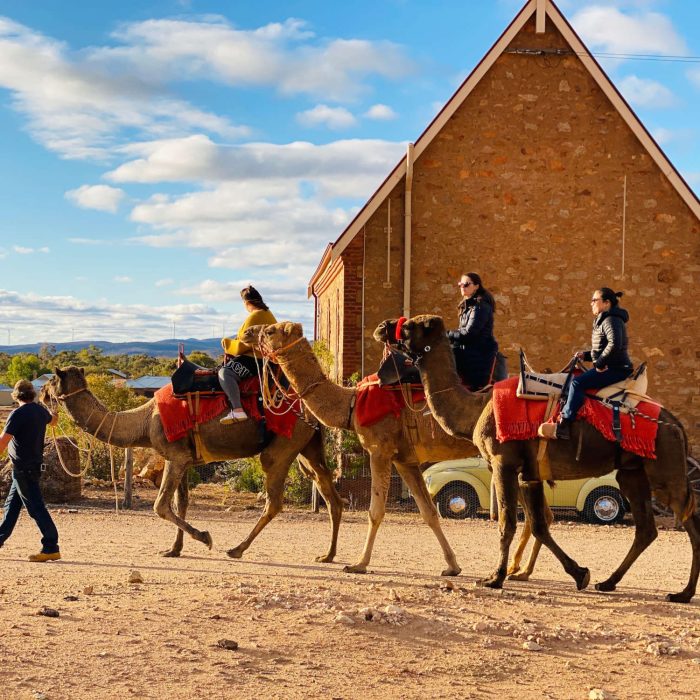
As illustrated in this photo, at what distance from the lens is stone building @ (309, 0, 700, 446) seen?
2144cm

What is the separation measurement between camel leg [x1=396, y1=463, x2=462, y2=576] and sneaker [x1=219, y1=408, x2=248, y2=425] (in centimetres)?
191

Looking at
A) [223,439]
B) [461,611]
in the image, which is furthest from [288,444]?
[461,611]

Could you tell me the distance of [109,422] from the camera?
42.6 feet

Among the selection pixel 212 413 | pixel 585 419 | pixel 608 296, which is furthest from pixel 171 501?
pixel 608 296

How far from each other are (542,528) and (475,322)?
225 centimetres

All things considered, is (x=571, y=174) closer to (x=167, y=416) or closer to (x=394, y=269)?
(x=394, y=269)

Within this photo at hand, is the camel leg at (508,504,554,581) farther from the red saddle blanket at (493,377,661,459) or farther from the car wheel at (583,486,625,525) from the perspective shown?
the car wheel at (583,486,625,525)

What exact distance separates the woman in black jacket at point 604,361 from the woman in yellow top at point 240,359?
156 inches

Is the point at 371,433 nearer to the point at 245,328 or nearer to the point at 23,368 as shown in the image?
the point at 245,328

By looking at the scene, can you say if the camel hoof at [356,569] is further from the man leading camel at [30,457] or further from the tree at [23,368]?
the tree at [23,368]

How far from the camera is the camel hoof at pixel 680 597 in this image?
10.2 metres

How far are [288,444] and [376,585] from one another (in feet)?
→ 8.85

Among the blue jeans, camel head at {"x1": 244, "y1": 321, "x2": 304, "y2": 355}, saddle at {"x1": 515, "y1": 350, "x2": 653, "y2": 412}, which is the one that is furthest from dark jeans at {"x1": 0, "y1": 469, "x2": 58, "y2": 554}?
the blue jeans

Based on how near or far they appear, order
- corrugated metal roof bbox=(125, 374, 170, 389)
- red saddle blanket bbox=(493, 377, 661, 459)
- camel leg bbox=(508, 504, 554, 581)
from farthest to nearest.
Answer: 1. corrugated metal roof bbox=(125, 374, 170, 389)
2. camel leg bbox=(508, 504, 554, 581)
3. red saddle blanket bbox=(493, 377, 661, 459)
